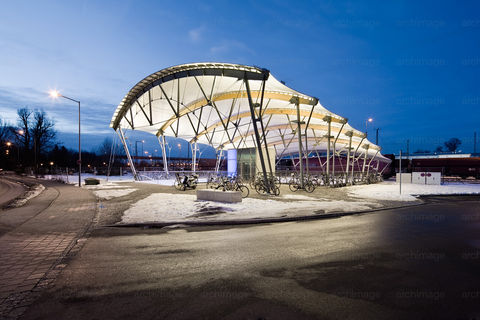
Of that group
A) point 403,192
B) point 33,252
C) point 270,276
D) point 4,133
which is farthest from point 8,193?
point 4,133

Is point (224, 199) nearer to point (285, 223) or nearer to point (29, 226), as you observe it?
point (285, 223)

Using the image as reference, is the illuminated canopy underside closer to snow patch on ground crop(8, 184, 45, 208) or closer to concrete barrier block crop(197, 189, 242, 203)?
concrete barrier block crop(197, 189, 242, 203)

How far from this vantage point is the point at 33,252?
5.43 m

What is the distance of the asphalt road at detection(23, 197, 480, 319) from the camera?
3209 mm

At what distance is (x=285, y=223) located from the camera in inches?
336

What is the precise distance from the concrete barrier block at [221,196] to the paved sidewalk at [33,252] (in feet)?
17.4

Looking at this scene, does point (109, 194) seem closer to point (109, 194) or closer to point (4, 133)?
point (109, 194)

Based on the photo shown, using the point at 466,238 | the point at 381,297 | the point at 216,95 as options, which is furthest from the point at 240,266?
the point at 216,95

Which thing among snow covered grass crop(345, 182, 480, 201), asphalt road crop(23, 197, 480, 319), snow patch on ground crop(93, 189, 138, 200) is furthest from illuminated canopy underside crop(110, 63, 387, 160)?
asphalt road crop(23, 197, 480, 319)

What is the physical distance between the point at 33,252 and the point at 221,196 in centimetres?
814

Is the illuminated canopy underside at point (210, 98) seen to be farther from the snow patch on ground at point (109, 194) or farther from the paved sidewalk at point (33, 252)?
the paved sidewalk at point (33, 252)

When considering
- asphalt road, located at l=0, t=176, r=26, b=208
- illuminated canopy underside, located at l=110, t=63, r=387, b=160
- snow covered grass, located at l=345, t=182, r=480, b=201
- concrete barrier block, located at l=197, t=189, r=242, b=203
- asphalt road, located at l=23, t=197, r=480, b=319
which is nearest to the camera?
asphalt road, located at l=23, t=197, r=480, b=319

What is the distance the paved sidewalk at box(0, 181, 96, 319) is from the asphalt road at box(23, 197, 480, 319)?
26 cm

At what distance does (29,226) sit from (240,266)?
276 inches
